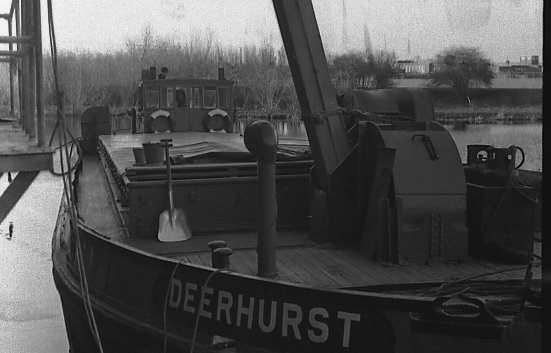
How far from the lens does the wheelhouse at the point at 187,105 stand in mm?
14734

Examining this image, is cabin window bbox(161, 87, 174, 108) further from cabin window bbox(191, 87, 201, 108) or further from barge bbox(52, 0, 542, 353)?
barge bbox(52, 0, 542, 353)

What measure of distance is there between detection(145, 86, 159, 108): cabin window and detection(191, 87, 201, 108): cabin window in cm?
82

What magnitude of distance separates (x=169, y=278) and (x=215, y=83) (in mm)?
10220

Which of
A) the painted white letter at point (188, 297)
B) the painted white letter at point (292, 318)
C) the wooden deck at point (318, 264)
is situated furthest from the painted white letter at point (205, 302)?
the wooden deck at point (318, 264)

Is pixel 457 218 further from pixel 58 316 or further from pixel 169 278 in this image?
pixel 58 316

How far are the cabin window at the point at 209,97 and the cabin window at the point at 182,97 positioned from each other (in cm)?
43

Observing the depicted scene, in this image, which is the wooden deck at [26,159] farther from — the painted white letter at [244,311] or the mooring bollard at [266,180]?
the mooring bollard at [266,180]

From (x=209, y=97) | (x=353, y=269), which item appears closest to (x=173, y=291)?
(x=353, y=269)

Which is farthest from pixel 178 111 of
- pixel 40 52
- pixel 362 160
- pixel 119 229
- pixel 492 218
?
pixel 40 52

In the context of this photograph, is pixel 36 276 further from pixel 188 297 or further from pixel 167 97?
pixel 188 297

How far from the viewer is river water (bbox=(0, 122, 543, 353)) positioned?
11297 mm

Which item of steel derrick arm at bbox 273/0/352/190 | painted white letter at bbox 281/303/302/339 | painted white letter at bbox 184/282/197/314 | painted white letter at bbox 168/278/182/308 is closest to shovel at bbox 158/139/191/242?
steel derrick arm at bbox 273/0/352/190

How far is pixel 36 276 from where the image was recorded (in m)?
17.0

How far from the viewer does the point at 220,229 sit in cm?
733
